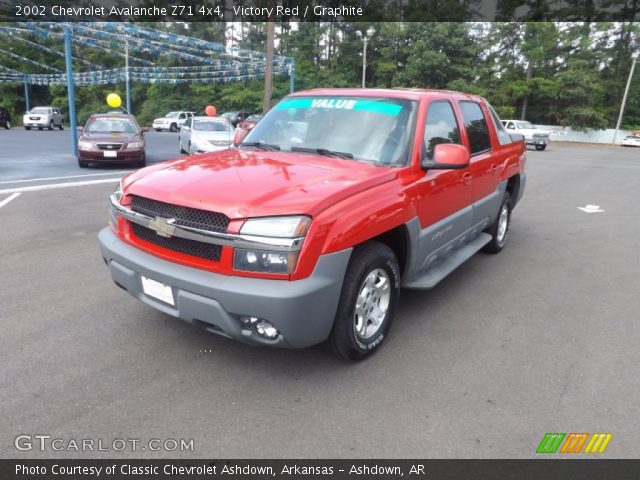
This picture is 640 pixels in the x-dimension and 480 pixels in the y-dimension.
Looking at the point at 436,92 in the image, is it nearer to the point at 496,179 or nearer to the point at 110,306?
the point at 496,179

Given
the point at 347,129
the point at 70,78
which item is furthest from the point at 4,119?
the point at 347,129

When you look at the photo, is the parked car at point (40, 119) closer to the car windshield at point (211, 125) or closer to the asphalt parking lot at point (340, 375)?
the car windshield at point (211, 125)

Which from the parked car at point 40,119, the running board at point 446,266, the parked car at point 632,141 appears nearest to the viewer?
the running board at point 446,266

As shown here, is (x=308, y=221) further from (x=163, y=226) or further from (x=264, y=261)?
(x=163, y=226)

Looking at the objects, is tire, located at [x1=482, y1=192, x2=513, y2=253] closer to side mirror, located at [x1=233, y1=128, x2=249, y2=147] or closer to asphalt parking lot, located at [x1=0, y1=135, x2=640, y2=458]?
asphalt parking lot, located at [x1=0, y1=135, x2=640, y2=458]

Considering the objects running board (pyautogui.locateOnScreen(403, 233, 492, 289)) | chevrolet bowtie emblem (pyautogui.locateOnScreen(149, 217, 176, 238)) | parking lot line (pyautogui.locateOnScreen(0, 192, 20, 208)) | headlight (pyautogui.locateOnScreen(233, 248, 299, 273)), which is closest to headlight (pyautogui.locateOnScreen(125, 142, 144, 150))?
parking lot line (pyautogui.locateOnScreen(0, 192, 20, 208))

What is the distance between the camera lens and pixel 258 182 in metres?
3.04

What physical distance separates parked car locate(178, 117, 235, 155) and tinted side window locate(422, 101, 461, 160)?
9.87m

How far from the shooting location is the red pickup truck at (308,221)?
8.87 feet

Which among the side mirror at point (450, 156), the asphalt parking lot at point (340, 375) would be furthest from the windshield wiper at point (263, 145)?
the asphalt parking lot at point (340, 375)

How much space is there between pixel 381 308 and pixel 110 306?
2.35 metres

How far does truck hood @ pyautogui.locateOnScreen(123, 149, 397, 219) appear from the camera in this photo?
9.07 ft

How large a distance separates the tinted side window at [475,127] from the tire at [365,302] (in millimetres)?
1956

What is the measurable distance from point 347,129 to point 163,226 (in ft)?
5.66
